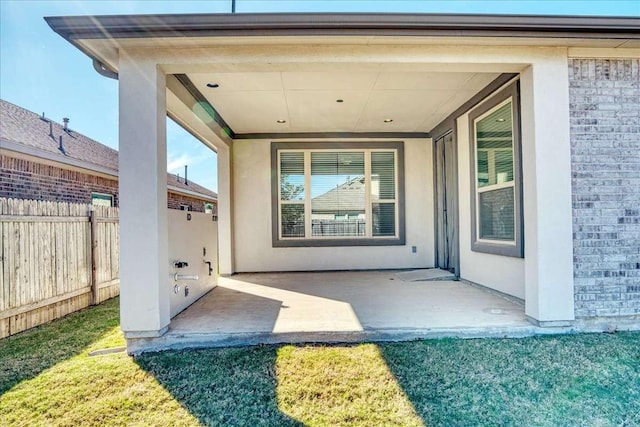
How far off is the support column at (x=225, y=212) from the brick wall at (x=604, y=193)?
225 inches

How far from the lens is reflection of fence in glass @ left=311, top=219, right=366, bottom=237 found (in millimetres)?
7508

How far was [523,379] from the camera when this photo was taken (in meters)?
2.65

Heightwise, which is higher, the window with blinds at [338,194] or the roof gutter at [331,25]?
the roof gutter at [331,25]

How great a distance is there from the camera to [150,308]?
3.33 m

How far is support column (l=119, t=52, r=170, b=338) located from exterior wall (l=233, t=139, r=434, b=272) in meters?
3.98

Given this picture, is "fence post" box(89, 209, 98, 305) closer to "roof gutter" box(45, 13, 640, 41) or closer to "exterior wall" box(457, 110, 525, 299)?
"roof gutter" box(45, 13, 640, 41)

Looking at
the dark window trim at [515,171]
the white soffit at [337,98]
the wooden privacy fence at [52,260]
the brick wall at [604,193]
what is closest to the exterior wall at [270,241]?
the white soffit at [337,98]

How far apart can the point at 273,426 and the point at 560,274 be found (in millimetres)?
3097

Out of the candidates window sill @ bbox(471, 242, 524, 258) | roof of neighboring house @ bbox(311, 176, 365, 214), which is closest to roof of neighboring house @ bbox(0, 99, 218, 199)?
roof of neighboring house @ bbox(311, 176, 365, 214)

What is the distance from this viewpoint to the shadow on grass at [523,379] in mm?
2221

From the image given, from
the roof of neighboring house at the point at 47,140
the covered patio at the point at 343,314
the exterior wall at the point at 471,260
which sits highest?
the roof of neighboring house at the point at 47,140

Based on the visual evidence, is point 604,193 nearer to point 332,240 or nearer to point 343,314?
point 343,314

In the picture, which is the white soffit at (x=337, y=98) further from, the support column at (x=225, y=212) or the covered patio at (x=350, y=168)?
the support column at (x=225, y=212)

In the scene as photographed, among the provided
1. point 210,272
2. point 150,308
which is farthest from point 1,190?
point 150,308
